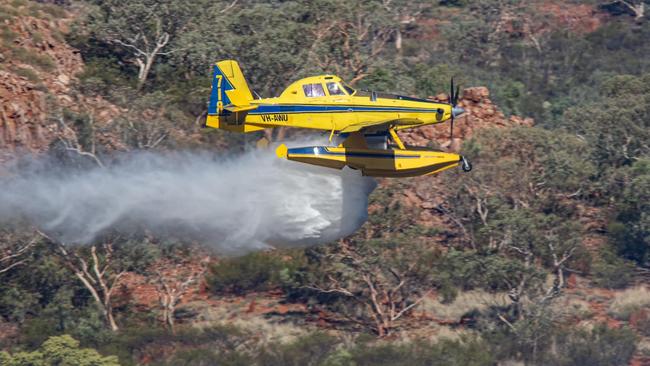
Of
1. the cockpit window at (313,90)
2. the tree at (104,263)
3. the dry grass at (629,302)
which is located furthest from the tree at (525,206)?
the cockpit window at (313,90)

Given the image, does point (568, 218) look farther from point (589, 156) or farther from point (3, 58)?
point (3, 58)

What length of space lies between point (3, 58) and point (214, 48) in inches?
360

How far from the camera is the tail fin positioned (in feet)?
100

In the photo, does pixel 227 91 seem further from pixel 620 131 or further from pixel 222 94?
pixel 620 131

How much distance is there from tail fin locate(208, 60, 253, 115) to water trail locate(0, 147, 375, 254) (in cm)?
248

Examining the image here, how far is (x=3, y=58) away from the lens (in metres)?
49.9

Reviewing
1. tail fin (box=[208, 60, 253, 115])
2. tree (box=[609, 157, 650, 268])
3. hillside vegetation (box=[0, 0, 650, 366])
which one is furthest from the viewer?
tree (box=[609, 157, 650, 268])

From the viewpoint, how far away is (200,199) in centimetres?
3350

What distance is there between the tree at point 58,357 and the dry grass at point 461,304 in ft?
41.4

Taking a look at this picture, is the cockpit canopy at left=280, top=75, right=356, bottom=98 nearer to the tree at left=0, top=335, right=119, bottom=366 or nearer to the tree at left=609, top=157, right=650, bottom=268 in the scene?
the tree at left=0, top=335, right=119, bottom=366

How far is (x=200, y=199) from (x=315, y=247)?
11382mm

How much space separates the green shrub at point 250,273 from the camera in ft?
151

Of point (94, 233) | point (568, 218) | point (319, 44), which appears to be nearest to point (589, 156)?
point (568, 218)

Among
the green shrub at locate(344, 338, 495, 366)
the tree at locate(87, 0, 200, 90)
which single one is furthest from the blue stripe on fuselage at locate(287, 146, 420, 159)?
the tree at locate(87, 0, 200, 90)
